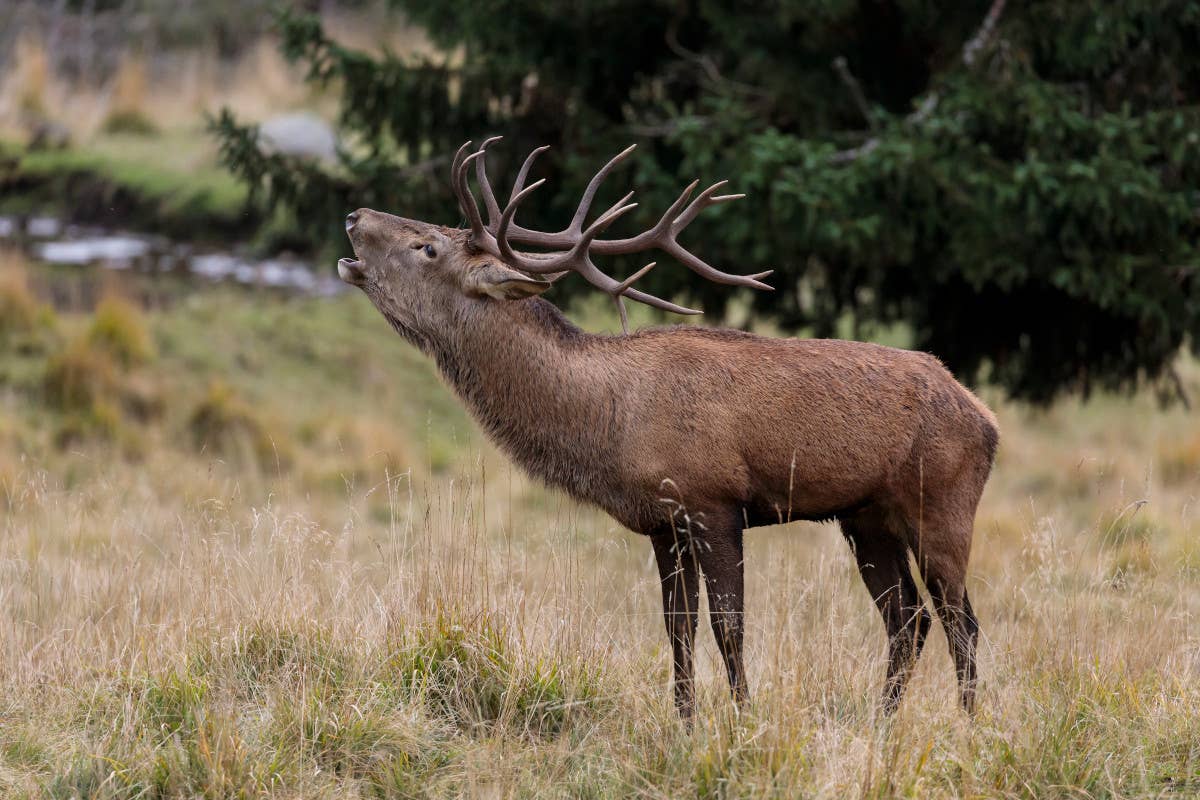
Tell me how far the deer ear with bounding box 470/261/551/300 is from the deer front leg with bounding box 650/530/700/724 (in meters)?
0.99

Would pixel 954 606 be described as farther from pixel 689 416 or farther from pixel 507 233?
pixel 507 233

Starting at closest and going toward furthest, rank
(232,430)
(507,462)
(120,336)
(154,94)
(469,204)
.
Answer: (469,204) < (507,462) < (232,430) < (120,336) < (154,94)

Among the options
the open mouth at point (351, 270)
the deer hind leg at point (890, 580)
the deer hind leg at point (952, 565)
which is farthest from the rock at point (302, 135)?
the deer hind leg at point (952, 565)

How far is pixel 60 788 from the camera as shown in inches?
180

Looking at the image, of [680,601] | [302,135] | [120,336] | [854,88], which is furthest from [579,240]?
[302,135]

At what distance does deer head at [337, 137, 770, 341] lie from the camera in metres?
5.51

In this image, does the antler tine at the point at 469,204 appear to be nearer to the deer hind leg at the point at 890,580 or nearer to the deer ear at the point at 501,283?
the deer ear at the point at 501,283

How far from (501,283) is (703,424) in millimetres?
890

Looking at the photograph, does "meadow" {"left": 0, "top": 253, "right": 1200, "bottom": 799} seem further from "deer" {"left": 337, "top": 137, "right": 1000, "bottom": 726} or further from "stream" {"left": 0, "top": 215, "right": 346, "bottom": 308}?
"stream" {"left": 0, "top": 215, "right": 346, "bottom": 308}

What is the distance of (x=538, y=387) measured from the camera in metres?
5.47

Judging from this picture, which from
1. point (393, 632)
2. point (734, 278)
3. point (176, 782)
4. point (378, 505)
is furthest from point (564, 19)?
point (176, 782)

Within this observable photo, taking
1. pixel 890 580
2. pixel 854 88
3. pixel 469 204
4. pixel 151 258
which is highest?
pixel 854 88

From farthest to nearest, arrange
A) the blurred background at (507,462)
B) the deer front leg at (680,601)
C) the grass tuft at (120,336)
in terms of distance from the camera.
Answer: the grass tuft at (120,336)
the deer front leg at (680,601)
the blurred background at (507,462)

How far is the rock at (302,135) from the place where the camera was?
17584 millimetres
